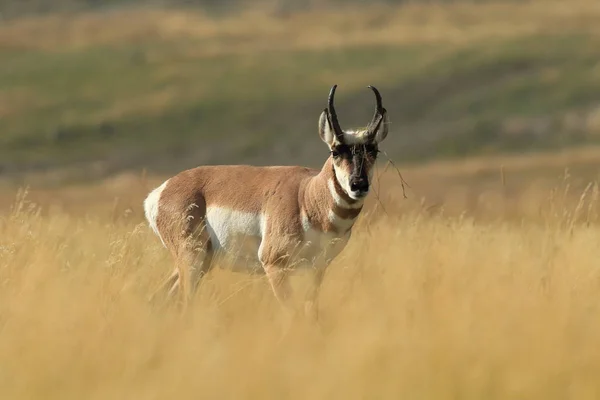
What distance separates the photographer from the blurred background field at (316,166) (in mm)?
7062

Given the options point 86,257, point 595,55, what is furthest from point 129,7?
point 86,257

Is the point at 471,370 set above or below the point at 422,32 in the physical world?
above

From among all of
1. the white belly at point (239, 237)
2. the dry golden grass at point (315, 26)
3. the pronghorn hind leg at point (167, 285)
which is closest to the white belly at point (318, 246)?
the white belly at point (239, 237)

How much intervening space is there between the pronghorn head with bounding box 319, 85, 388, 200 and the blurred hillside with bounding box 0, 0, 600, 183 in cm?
4654

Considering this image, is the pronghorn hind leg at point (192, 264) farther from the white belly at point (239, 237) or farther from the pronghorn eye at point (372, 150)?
the pronghorn eye at point (372, 150)

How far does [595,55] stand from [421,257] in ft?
211

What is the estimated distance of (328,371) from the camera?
6953mm

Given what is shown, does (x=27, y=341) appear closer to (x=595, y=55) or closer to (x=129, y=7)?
(x=595, y=55)

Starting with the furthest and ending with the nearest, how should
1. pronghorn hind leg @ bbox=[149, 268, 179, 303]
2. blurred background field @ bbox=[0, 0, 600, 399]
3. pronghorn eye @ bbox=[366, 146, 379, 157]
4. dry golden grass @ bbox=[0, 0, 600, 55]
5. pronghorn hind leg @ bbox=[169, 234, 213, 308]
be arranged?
dry golden grass @ bbox=[0, 0, 600, 55], pronghorn hind leg @ bbox=[149, 268, 179, 303], pronghorn hind leg @ bbox=[169, 234, 213, 308], pronghorn eye @ bbox=[366, 146, 379, 157], blurred background field @ bbox=[0, 0, 600, 399]

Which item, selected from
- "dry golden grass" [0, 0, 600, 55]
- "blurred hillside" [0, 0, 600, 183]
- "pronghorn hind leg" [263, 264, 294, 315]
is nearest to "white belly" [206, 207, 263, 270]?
"pronghorn hind leg" [263, 264, 294, 315]

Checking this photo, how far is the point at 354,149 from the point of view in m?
9.34

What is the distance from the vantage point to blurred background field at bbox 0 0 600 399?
7062mm

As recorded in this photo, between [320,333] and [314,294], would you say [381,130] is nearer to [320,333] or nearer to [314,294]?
[314,294]

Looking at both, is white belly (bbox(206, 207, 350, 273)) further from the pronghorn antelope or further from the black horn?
the black horn
